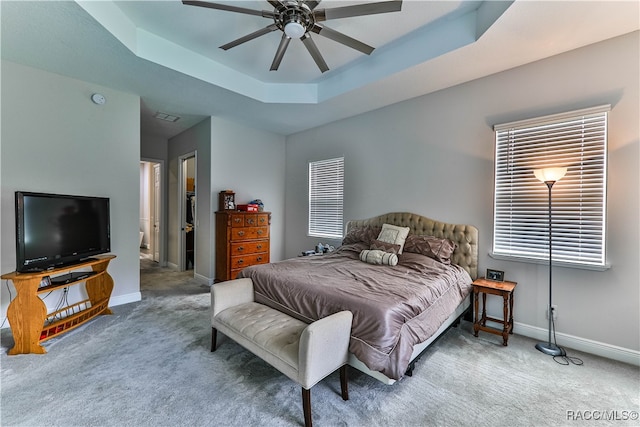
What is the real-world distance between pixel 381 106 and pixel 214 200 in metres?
3.11

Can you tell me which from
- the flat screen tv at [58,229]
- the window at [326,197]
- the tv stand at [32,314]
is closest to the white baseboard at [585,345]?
the window at [326,197]

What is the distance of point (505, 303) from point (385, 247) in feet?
4.22

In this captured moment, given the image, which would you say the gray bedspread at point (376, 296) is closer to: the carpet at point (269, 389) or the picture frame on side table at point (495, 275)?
the picture frame on side table at point (495, 275)

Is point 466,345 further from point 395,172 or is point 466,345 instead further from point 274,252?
point 274,252

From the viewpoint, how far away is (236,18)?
8.10ft

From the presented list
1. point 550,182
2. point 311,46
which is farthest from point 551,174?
point 311,46

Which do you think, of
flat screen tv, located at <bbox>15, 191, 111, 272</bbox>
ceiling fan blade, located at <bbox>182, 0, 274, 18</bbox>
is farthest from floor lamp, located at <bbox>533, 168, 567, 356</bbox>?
flat screen tv, located at <bbox>15, 191, 111, 272</bbox>

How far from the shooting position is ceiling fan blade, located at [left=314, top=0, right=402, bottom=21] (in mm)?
1846

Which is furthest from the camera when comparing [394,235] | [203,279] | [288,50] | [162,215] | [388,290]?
[162,215]

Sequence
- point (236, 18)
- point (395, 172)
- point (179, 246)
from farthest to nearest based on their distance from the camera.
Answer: point (179, 246) < point (395, 172) < point (236, 18)

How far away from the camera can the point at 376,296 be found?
1.98m

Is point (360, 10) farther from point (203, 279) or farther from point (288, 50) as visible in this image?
point (203, 279)

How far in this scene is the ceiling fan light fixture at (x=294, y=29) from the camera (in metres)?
2.04

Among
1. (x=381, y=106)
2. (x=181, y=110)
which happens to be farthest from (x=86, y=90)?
(x=381, y=106)
